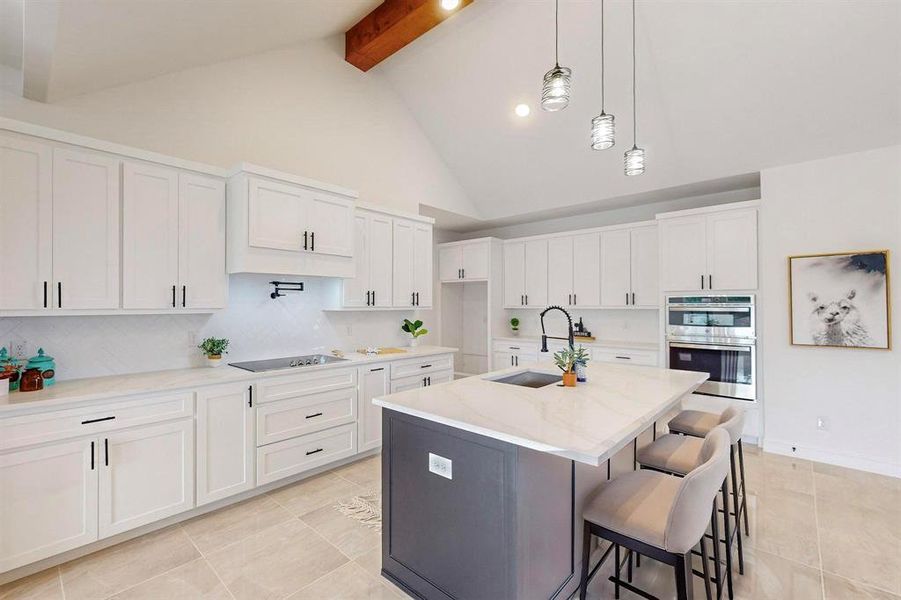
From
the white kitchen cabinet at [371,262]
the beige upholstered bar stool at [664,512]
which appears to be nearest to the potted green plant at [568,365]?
the beige upholstered bar stool at [664,512]

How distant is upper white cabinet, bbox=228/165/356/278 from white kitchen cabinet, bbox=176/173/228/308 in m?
0.09

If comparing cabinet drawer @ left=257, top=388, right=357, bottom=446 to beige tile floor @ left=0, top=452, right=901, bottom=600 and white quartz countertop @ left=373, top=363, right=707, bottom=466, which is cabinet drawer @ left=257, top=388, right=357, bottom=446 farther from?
white quartz countertop @ left=373, top=363, right=707, bottom=466

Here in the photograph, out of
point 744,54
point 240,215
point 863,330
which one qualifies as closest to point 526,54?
point 744,54

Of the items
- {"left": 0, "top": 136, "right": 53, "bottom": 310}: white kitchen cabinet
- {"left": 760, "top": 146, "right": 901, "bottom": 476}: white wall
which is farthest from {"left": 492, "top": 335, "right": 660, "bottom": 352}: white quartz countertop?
{"left": 0, "top": 136, "right": 53, "bottom": 310}: white kitchen cabinet

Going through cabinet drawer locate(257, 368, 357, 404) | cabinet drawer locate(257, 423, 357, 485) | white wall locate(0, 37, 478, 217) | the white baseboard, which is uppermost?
white wall locate(0, 37, 478, 217)

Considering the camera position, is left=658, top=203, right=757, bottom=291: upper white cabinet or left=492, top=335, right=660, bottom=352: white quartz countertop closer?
left=658, top=203, right=757, bottom=291: upper white cabinet

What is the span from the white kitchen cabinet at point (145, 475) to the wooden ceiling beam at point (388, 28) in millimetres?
3726

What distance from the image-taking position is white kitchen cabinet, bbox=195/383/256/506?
281cm

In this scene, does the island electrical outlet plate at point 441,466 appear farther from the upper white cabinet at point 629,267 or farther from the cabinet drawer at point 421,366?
Result: the upper white cabinet at point 629,267

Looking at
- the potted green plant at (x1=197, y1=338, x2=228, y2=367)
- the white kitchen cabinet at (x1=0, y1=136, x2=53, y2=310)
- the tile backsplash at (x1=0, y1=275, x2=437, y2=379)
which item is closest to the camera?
the white kitchen cabinet at (x1=0, y1=136, x2=53, y2=310)

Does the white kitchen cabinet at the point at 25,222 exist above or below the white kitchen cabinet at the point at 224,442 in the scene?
above

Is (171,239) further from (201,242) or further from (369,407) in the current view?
(369,407)

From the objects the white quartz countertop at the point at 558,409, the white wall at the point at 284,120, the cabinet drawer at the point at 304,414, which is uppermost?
the white wall at the point at 284,120

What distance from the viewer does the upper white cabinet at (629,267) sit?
194 inches
